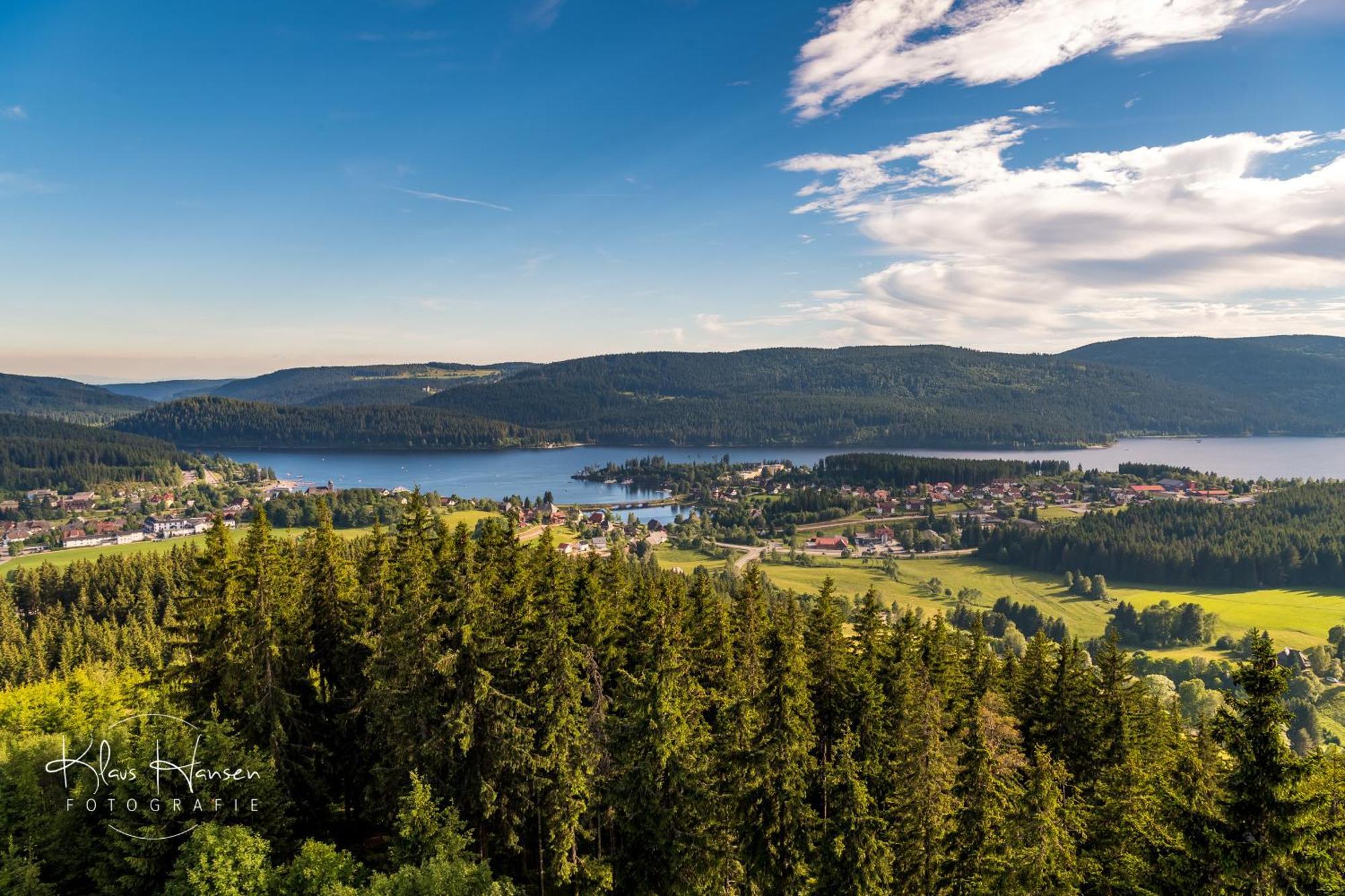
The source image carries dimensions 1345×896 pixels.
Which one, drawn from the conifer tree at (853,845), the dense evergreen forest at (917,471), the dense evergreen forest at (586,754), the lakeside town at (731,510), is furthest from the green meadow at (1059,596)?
the dense evergreen forest at (917,471)

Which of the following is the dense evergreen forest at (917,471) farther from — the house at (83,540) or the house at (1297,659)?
the house at (83,540)

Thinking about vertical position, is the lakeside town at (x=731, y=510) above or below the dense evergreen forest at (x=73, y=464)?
below

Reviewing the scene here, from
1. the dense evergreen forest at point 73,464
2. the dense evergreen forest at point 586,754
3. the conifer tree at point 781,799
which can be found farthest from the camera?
the dense evergreen forest at point 73,464

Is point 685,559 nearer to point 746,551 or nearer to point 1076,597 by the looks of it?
point 746,551

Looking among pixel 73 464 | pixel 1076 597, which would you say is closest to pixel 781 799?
pixel 1076 597

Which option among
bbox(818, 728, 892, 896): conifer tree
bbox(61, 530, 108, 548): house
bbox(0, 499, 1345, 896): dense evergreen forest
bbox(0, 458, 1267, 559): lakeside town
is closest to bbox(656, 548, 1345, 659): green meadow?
bbox(0, 458, 1267, 559): lakeside town

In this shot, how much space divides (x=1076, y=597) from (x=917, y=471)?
79743 mm

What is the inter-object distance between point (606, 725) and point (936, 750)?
29.7 feet

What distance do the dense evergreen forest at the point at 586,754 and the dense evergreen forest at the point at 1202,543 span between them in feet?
296

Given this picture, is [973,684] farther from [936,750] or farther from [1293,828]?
[1293,828]

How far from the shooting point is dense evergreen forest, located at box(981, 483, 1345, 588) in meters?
96.9

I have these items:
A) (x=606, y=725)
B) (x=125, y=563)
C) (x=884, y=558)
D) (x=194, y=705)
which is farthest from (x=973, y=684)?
(x=884, y=558)

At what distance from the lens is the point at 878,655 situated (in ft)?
74.8

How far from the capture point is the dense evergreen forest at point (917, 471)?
554 ft
